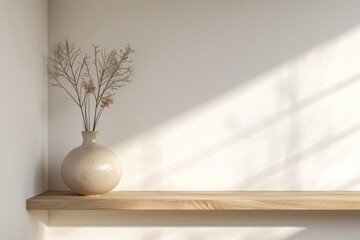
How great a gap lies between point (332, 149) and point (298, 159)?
0.16 metres

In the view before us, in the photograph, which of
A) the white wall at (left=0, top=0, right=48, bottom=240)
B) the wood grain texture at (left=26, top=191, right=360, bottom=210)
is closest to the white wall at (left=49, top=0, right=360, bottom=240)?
the white wall at (left=0, top=0, right=48, bottom=240)

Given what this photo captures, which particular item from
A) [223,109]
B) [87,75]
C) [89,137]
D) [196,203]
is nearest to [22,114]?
[89,137]

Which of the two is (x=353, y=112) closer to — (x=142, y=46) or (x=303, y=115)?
(x=303, y=115)

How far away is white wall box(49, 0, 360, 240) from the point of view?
2.40m

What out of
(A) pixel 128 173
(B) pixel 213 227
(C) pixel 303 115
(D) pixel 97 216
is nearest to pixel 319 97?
(C) pixel 303 115

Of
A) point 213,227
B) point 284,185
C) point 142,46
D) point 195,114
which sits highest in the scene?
point 142,46

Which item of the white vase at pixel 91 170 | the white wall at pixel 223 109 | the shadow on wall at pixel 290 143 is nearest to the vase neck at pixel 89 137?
the white vase at pixel 91 170

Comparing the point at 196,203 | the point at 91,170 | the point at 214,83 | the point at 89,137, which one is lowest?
the point at 196,203

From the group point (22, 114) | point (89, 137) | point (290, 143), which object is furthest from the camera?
point (290, 143)

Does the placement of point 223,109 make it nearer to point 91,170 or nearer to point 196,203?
point 196,203

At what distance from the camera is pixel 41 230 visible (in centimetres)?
233

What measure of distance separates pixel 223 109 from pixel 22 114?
91cm

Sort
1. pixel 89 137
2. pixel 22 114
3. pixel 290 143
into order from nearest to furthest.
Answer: pixel 22 114
pixel 89 137
pixel 290 143

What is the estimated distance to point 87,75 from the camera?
8.05 feet
